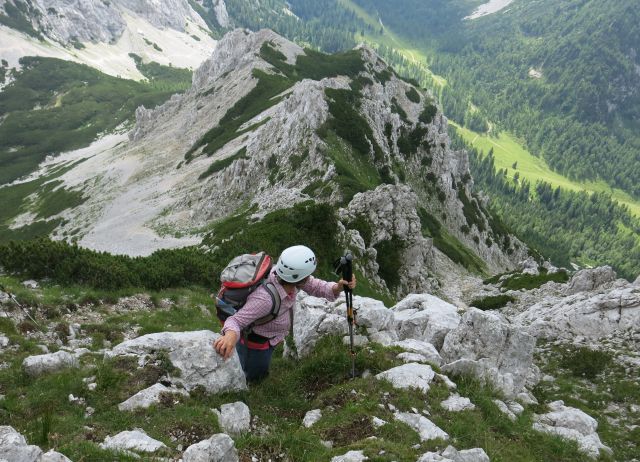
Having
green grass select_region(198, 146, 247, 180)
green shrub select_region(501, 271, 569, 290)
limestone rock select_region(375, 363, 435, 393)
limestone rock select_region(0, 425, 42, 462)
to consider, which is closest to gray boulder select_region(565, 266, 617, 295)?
green shrub select_region(501, 271, 569, 290)

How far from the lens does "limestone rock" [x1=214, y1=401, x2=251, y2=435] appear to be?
885 centimetres

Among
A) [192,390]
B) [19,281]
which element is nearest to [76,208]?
[19,281]

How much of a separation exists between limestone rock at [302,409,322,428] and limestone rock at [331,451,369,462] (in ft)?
5.76

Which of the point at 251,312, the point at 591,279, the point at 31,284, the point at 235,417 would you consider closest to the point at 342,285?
the point at 251,312

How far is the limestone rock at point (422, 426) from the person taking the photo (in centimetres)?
886

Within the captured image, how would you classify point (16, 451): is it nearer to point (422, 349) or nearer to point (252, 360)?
point (252, 360)

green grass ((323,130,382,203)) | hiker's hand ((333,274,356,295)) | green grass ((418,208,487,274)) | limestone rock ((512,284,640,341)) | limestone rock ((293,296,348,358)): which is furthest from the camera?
green grass ((418,208,487,274))

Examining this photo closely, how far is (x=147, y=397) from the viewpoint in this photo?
9109 millimetres

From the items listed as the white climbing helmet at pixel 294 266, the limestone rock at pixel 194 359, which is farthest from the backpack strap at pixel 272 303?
the limestone rock at pixel 194 359

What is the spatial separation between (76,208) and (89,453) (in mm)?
87710

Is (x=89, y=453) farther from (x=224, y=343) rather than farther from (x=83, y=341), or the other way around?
(x=83, y=341)

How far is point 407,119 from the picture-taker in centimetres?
10850

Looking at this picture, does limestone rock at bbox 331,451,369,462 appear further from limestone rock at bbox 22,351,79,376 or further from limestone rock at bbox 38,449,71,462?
limestone rock at bbox 22,351,79,376

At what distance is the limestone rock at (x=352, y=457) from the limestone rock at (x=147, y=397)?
3887 millimetres
